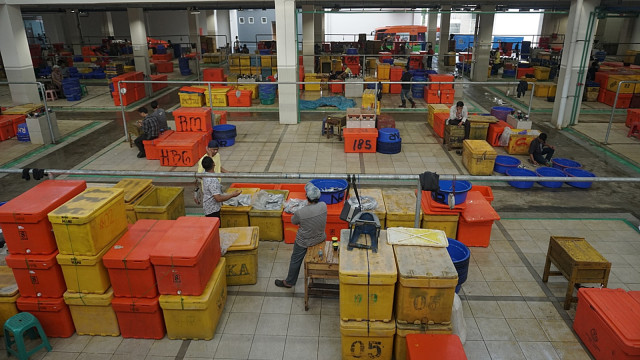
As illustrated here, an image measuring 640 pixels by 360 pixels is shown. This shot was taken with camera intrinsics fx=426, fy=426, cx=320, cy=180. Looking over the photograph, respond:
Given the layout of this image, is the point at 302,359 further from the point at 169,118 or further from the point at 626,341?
the point at 169,118

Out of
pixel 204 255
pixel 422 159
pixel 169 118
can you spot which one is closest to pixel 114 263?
pixel 204 255

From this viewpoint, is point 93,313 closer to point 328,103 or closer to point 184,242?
point 184,242

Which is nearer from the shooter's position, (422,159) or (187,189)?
(187,189)

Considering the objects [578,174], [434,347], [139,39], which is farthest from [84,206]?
[139,39]

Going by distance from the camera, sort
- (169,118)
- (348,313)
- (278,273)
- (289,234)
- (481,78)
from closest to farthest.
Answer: (348,313) → (278,273) → (289,234) → (169,118) → (481,78)

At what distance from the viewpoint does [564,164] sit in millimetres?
12633

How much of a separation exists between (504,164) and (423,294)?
875 centimetres

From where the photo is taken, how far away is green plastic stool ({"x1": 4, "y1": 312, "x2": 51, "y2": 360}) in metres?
5.70

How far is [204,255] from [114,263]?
1.17 m

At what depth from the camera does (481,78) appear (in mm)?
26078

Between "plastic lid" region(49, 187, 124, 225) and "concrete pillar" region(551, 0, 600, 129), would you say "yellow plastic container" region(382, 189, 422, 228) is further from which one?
"concrete pillar" region(551, 0, 600, 129)

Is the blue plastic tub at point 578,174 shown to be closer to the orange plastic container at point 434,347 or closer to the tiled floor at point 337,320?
the tiled floor at point 337,320

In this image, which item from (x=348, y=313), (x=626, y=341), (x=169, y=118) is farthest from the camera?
(x=169, y=118)

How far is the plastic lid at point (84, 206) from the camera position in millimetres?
5535
